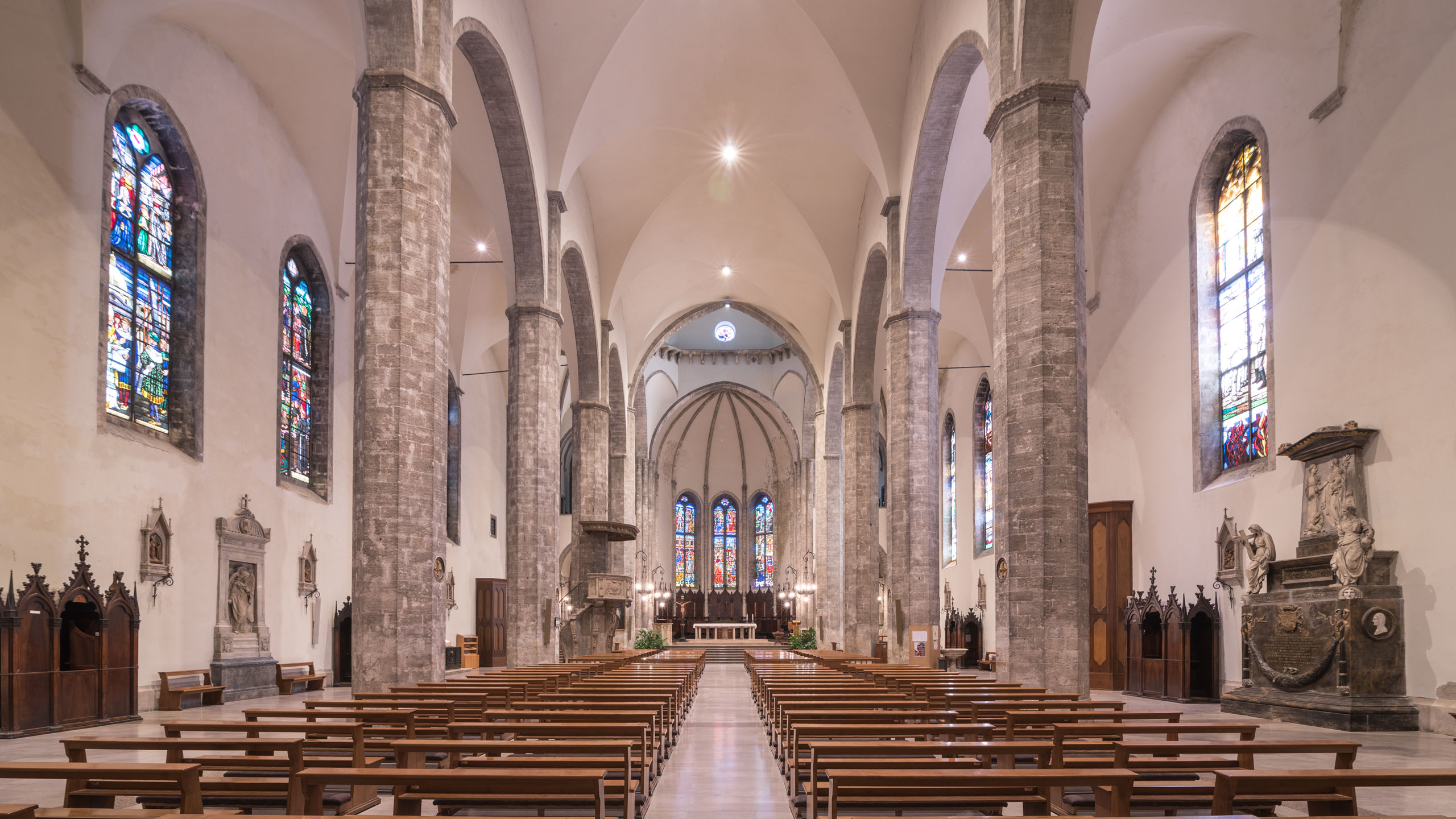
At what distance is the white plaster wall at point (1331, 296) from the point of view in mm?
Result: 10914

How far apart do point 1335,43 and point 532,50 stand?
1200 centimetres

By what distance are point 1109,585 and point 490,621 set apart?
62.3ft

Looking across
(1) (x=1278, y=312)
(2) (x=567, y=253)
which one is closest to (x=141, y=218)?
(2) (x=567, y=253)

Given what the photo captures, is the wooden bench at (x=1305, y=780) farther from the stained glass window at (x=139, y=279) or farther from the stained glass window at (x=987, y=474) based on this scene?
the stained glass window at (x=987, y=474)

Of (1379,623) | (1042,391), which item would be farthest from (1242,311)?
(1042,391)

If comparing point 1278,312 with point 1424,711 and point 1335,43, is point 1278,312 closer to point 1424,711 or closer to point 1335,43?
point 1335,43

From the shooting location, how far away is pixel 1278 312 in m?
14.0

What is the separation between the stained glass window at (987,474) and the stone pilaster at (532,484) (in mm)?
13250

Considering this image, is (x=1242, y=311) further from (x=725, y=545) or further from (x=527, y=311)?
(x=725, y=545)

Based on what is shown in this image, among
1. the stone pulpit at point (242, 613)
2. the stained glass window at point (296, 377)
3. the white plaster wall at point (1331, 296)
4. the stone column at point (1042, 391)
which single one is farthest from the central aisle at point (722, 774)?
the stained glass window at point (296, 377)

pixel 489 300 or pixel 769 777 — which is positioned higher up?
pixel 489 300

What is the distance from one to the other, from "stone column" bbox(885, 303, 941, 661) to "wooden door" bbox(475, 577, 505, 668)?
1554 centimetres

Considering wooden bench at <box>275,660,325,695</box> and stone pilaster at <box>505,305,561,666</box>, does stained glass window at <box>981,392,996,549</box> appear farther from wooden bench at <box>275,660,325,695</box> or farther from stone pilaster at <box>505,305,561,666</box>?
wooden bench at <box>275,660,325,695</box>

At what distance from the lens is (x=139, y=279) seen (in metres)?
14.6
